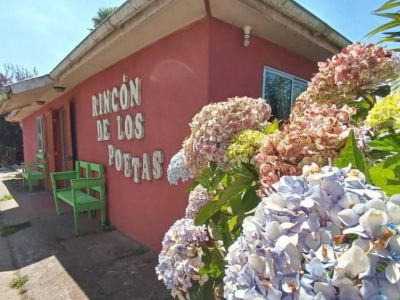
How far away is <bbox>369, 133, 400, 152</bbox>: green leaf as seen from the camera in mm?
817

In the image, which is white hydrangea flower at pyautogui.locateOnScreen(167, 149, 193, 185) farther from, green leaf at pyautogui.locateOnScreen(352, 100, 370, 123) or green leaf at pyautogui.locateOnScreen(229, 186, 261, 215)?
green leaf at pyautogui.locateOnScreen(352, 100, 370, 123)

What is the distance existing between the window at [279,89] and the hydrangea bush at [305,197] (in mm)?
2738

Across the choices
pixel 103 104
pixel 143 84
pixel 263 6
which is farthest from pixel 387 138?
pixel 103 104

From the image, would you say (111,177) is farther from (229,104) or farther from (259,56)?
(229,104)

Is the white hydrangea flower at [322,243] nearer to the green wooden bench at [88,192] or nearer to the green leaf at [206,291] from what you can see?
the green leaf at [206,291]

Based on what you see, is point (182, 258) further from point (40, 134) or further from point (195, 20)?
point (40, 134)

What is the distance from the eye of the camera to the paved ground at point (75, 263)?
3480 mm

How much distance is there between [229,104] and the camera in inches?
55.4

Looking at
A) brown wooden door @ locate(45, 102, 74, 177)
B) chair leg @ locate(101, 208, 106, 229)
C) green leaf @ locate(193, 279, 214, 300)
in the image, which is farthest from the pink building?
brown wooden door @ locate(45, 102, 74, 177)

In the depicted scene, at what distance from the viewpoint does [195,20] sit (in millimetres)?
3352

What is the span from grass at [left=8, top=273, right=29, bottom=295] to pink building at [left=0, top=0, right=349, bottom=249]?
1673 millimetres

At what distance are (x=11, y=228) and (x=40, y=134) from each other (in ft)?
20.4

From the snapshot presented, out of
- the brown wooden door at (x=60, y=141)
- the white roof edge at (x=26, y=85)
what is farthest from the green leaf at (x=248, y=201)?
the brown wooden door at (x=60, y=141)

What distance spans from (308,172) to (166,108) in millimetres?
3474
